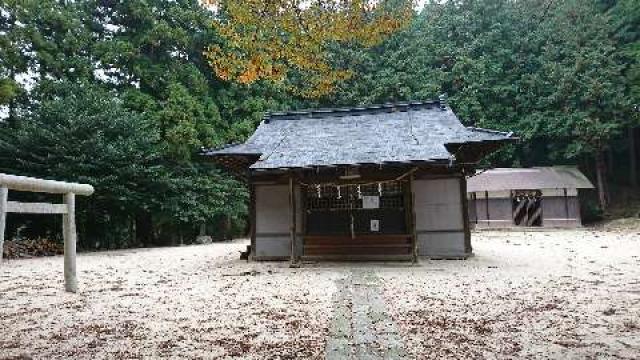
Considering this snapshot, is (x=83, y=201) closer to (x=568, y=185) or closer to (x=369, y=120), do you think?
(x=369, y=120)

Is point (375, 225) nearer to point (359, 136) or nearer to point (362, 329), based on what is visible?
point (359, 136)

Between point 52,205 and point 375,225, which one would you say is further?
point 375,225

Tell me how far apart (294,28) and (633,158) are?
99.7 ft

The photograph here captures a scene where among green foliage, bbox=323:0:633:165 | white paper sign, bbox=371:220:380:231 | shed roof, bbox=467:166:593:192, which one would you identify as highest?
green foliage, bbox=323:0:633:165

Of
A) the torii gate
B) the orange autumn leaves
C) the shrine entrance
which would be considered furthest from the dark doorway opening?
the torii gate

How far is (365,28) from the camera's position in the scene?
639cm

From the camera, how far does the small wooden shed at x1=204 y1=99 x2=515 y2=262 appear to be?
1119cm

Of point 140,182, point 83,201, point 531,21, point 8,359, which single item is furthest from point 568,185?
point 8,359

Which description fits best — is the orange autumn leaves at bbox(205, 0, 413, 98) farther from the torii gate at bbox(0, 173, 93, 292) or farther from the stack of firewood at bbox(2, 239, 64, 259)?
the stack of firewood at bbox(2, 239, 64, 259)

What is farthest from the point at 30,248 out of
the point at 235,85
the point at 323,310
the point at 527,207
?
the point at 527,207

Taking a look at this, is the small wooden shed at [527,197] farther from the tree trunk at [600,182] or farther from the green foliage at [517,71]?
the green foliage at [517,71]

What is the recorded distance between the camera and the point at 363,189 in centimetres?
1212

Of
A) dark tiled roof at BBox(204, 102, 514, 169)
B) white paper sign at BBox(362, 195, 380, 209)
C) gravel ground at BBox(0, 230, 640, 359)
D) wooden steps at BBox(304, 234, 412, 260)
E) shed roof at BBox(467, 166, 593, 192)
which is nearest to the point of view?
gravel ground at BBox(0, 230, 640, 359)

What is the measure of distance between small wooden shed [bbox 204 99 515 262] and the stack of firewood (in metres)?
8.65
